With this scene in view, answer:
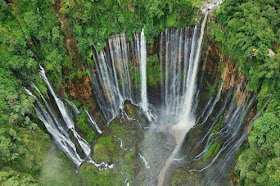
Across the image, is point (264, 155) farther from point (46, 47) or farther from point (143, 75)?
point (46, 47)

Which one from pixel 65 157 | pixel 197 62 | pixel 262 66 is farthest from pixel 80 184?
pixel 262 66

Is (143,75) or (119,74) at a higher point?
(119,74)

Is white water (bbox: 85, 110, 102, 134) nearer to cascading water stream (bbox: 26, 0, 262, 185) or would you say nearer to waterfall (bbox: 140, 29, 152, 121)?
cascading water stream (bbox: 26, 0, 262, 185)

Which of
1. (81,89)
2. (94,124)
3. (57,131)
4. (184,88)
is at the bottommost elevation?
(94,124)

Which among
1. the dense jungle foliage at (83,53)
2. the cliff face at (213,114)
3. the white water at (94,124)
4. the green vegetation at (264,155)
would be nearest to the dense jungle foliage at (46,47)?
the dense jungle foliage at (83,53)

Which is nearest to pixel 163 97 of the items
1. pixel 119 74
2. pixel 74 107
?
pixel 119 74

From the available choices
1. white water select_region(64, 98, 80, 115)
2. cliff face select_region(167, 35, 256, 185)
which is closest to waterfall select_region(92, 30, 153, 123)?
white water select_region(64, 98, 80, 115)

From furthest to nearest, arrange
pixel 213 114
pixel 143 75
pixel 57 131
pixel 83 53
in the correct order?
1. pixel 143 75
2. pixel 83 53
3. pixel 213 114
4. pixel 57 131
